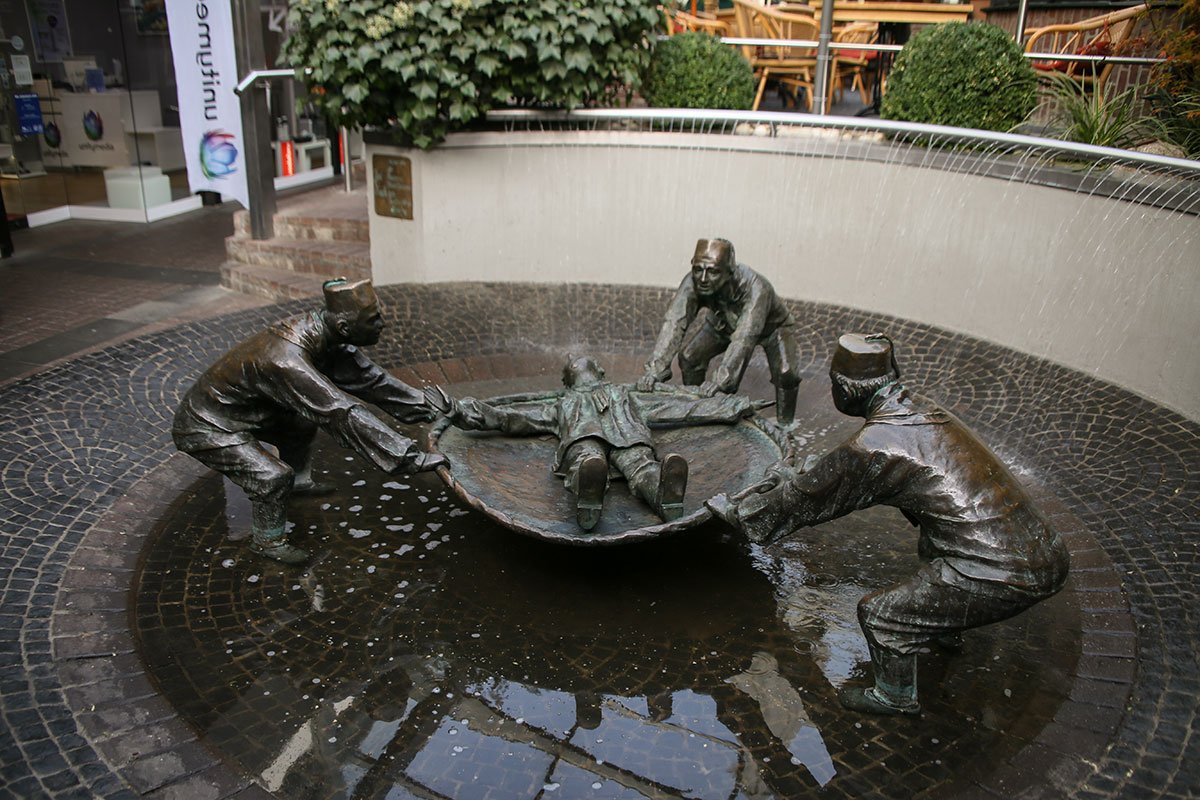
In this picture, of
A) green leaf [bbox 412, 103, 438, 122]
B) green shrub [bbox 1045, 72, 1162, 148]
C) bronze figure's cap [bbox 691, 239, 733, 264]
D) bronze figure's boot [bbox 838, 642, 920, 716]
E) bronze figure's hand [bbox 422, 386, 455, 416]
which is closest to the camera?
bronze figure's boot [bbox 838, 642, 920, 716]

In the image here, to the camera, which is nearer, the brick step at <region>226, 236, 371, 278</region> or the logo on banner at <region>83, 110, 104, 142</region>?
the brick step at <region>226, 236, 371, 278</region>

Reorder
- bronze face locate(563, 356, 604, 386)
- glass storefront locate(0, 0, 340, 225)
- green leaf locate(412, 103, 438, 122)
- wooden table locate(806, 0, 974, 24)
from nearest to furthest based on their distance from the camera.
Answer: bronze face locate(563, 356, 604, 386) < green leaf locate(412, 103, 438, 122) < wooden table locate(806, 0, 974, 24) < glass storefront locate(0, 0, 340, 225)

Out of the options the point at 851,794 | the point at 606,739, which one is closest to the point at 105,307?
the point at 606,739

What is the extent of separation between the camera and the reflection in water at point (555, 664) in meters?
3.73

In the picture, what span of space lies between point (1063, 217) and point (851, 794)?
5171mm

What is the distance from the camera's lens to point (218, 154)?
10422 mm

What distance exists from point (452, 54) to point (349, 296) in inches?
169

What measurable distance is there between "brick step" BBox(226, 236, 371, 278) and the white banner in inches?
21.3

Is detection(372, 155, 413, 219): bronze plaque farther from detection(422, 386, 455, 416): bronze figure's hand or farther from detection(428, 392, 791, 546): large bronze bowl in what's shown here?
detection(422, 386, 455, 416): bronze figure's hand

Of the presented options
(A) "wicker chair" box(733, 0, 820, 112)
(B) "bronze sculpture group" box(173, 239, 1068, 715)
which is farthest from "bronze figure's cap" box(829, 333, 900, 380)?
(A) "wicker chair" box(733, 0, 820, 112)

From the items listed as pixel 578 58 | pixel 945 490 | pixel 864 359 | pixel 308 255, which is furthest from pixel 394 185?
pixel 945 490

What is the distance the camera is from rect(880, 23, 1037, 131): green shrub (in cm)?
824

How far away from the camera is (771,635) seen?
4.54 metres

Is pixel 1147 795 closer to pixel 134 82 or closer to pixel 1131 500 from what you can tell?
pixel 1131 500
